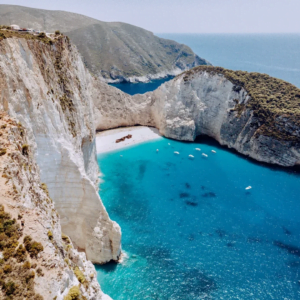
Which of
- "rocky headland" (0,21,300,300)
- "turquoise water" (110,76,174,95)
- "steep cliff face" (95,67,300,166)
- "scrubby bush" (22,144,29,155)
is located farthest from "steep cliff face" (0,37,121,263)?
"turquoise water" (110,76,174,95)

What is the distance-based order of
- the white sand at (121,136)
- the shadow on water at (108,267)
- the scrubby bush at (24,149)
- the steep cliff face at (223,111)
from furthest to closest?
the white sand at (121,136) < the steep cliff face at (223,111) < the shadow on water at (108,267) < the scrubby bush at (24,149)

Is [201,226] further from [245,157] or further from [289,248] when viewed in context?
[245,157]

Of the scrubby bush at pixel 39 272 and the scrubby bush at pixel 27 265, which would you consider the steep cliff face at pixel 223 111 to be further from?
the scrubby bush at pixel 27 265

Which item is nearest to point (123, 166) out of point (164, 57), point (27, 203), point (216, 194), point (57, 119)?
point (216, 194)

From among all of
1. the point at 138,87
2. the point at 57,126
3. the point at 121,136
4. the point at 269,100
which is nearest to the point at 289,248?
the point at 57,126

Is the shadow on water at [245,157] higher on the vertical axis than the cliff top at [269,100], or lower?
lower

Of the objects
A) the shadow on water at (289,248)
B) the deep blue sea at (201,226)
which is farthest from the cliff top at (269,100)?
the shadow on water at (289,248)
